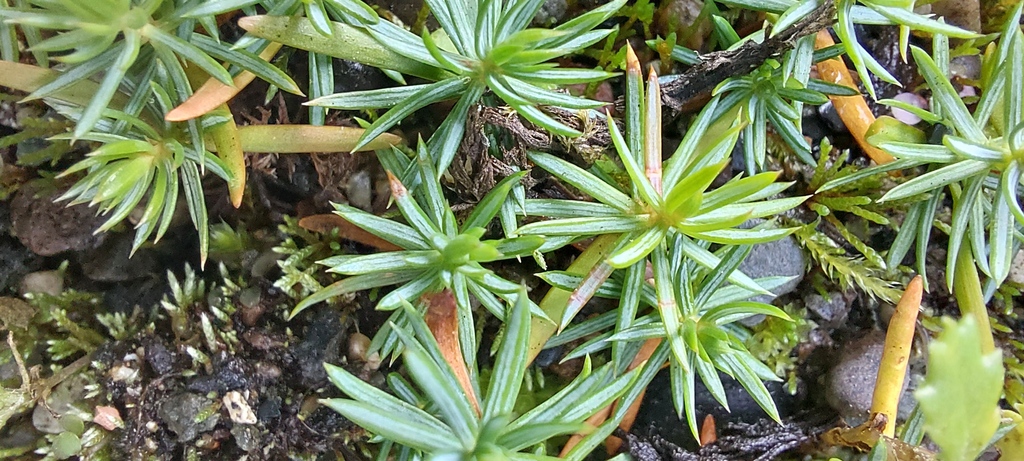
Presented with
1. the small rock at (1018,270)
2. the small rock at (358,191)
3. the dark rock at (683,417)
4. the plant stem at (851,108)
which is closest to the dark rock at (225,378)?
the small rock at (358,191)

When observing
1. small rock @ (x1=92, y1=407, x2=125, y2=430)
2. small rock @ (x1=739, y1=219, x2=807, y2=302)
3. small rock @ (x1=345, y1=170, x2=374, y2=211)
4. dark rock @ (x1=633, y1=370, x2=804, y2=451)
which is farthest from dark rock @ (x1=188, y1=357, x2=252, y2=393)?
small rock @ (x1=739, y1=219, x2=807, y2=302)

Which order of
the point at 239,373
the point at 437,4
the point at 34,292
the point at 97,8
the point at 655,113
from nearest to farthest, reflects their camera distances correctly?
the point at 97,8
the point at 437,4
the point at 655,113
the point at 239,373
the point at 34,292

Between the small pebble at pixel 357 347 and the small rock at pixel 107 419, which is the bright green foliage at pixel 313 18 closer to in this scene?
the small pebble at pixel 357 347

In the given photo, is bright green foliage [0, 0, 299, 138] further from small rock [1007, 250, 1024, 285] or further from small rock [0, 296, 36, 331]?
small rock [1007, 250, 1024, 285]

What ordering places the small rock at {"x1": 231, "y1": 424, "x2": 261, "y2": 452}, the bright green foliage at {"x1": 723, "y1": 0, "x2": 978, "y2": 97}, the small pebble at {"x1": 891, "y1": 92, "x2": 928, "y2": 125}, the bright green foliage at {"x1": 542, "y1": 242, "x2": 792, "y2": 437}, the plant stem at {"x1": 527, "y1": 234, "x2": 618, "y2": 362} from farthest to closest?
the small pebble at {"x1": 891, "y1": 92, "x2": 928, "y2": 125}
the small rock at {"x1": 231, "y1": 424, "x2": 261, "y2": 452}
the plant stem at {"x1": 527, "y1": 234, "x2": 618, "y2": 362}
the bright green foliage at {"x1": 542, "y1": 242, "x2": 792, "y2": 437}
the bright green foliage at {"x1": 723, "y1": 0, "x2": 978, "y2": 97}

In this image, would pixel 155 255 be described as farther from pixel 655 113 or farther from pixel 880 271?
pixel 880 271

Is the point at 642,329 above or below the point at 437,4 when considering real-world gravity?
below

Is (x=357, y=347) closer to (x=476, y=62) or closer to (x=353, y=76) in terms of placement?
(x=353, y=76)

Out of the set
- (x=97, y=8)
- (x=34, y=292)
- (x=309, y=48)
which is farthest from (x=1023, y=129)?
(x=34, y=292)
